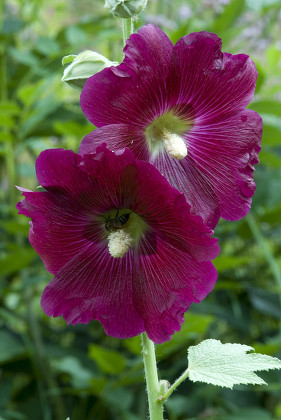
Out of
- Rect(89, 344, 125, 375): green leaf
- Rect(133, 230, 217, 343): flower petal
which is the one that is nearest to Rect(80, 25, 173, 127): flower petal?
Rect(133, 230, 217, 343): flower petal

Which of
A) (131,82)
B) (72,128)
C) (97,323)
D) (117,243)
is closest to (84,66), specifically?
(131,82)

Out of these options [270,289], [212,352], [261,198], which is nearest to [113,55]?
[261,198]

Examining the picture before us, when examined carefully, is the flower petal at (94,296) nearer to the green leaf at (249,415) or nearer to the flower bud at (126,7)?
the flower bud at (126,7)

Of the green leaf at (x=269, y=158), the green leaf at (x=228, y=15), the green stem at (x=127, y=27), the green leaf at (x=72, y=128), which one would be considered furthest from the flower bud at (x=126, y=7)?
the green leaf at (x=228, y=15)

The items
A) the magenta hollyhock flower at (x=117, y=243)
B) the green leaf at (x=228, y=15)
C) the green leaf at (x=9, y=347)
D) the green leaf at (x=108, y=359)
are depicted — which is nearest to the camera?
the magenta hollyhock flower at (x=117, y=243)

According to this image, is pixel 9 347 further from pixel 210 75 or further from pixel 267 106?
pixel 210 75

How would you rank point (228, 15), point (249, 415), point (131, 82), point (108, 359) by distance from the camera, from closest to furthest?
point (131, 82)
point (108, 359)
point (249, 415)
point (228, 15)
